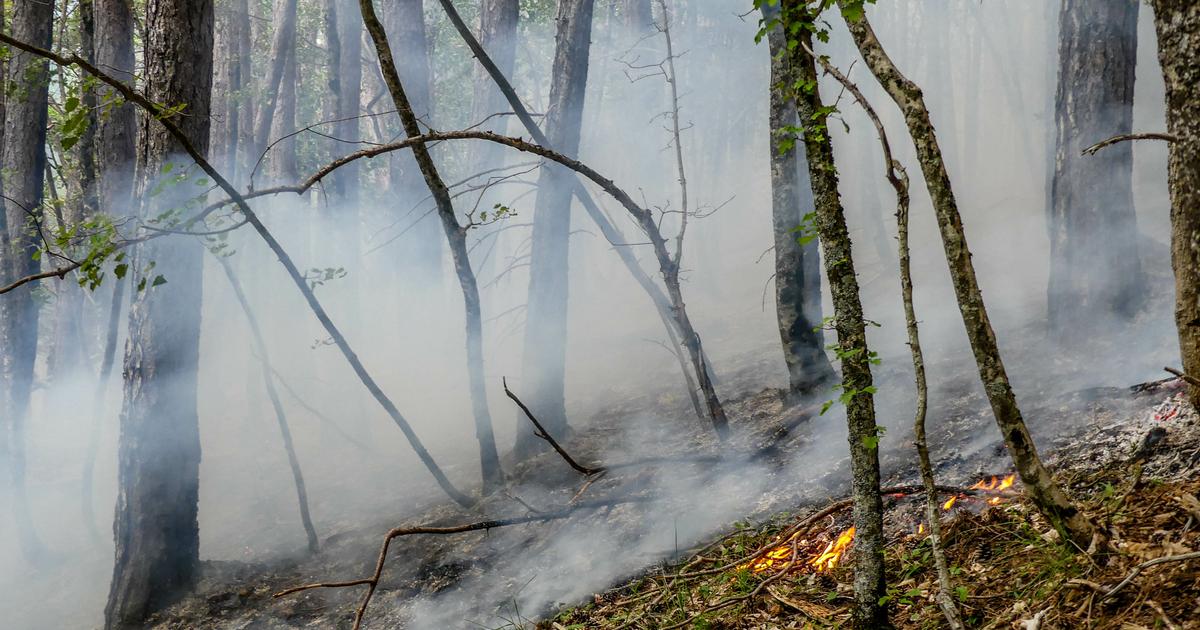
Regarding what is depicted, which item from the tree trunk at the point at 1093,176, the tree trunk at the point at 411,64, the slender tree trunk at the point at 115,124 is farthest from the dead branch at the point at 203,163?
the tree trunk at the point at 411,64

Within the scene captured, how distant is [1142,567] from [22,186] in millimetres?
10619

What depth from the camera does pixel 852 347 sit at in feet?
8.71

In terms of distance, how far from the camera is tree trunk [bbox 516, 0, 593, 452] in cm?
804

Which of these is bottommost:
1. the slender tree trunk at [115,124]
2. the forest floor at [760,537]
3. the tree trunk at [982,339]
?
the forest floor at [760,537]

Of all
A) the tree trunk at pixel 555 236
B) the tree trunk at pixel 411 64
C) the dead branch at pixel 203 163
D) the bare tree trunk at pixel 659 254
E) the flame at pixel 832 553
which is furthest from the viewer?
the tree trunk at pixel 411 64

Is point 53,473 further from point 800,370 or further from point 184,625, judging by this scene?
point 800,370

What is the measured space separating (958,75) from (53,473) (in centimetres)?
2996

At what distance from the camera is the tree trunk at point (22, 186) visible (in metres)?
8.46

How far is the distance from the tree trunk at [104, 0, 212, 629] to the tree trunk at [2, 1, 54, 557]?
3.37 m

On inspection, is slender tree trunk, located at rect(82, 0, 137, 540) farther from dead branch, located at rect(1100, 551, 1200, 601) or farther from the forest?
dead branch, located at rect(1100, 551, 1200, 601)

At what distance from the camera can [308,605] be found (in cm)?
593

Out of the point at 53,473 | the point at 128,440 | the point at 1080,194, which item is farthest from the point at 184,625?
the point at 53,473

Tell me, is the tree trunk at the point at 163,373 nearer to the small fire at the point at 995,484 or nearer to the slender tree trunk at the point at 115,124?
the slender tree trunk at the point at 115,124

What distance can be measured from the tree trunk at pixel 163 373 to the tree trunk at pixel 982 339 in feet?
18.5
